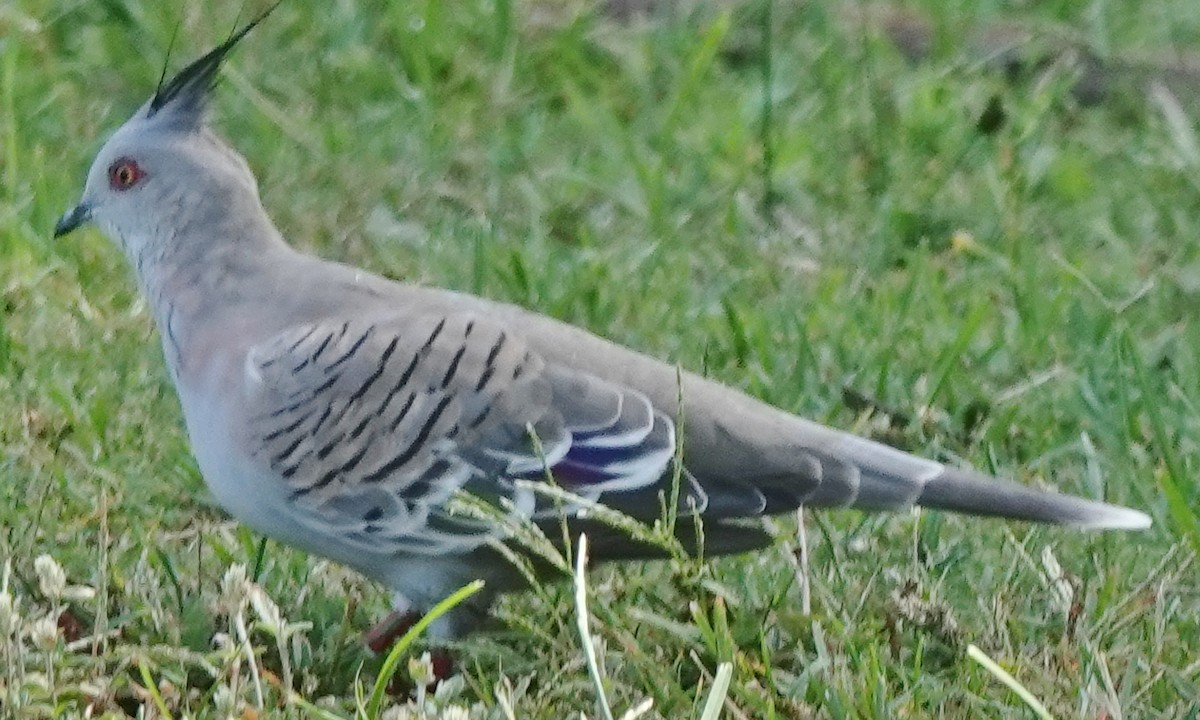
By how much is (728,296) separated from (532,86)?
1.39 meters

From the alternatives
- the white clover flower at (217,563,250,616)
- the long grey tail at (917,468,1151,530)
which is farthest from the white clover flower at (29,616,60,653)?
the long grey tail at (917,468,1151,530)

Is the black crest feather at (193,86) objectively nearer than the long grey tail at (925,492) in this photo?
No

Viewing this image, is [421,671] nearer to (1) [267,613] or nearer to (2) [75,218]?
(1) [267,613]

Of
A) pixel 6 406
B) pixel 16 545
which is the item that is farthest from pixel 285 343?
pixel 6 406

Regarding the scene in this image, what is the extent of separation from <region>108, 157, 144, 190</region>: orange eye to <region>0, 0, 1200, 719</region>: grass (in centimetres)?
57

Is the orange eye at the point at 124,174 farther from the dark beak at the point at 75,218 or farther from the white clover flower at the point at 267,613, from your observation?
the white clover flower at the point at 267,613

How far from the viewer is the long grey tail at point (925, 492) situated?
11.3ft

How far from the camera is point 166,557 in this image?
11.8 feet

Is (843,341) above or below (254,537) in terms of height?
below

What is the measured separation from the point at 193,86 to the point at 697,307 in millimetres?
1684

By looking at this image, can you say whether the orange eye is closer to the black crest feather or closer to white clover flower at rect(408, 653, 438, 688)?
the black crest feather

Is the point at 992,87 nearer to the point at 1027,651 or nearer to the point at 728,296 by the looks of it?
the point at 728,296

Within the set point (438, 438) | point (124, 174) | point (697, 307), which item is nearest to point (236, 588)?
point (438, 438)

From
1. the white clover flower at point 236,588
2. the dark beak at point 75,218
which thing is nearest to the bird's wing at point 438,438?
the white clover flower at point 236,588
